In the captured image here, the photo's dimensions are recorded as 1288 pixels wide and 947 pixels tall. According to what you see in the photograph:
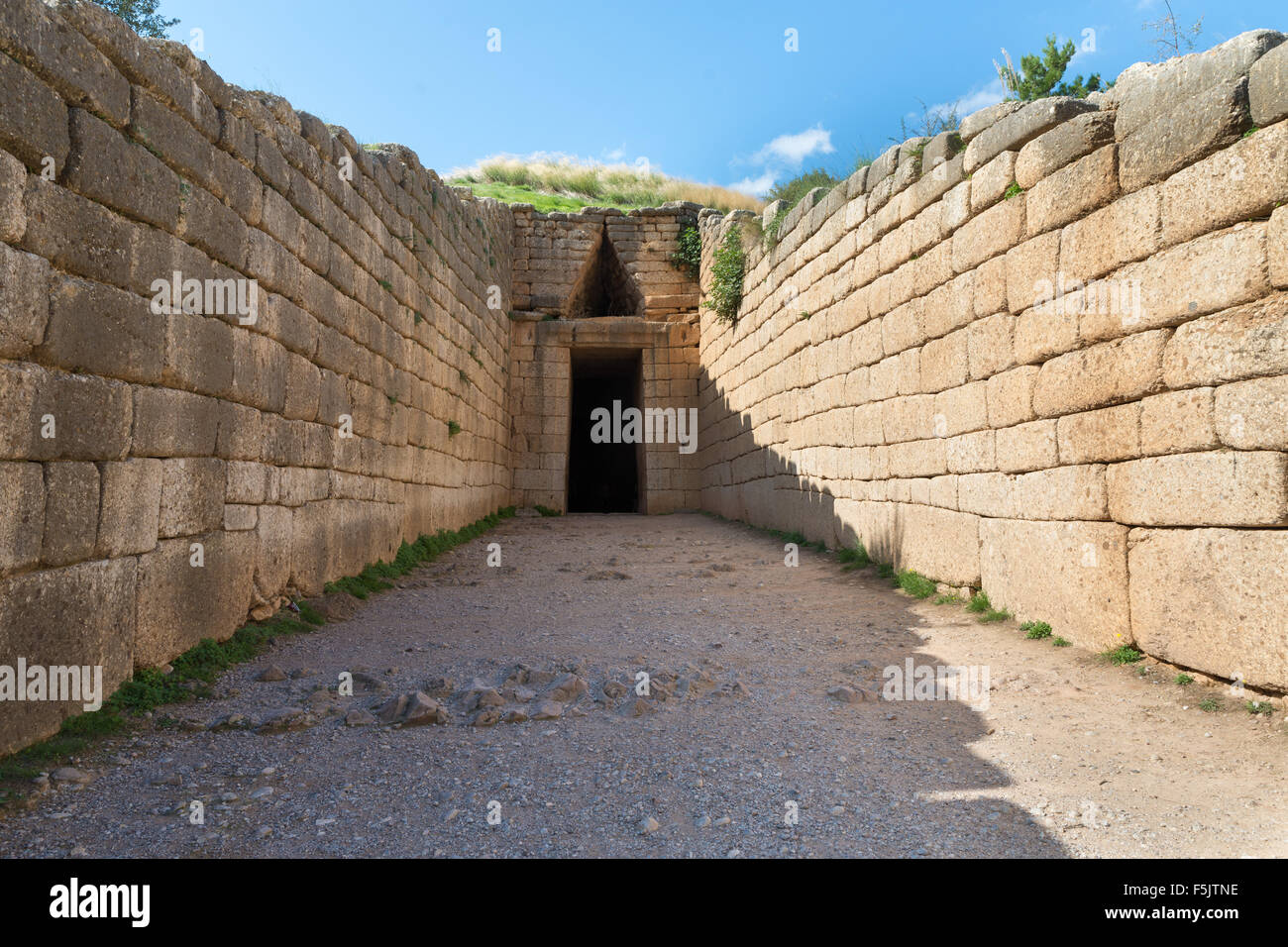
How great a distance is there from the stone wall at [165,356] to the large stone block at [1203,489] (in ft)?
16.4

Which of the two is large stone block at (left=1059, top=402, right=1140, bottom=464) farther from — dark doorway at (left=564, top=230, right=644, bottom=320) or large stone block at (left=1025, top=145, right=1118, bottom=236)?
dark doorway at (left=564, top=230, right=644, bottom=320)

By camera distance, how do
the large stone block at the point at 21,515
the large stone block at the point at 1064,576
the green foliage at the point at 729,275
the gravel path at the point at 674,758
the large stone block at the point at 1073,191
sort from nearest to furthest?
the gravel path at the point at 674,758, the large stone block at the point at 21,515, the large stone block at the point at 1064,576, the large stone block at the point at 1073,191, the green foliage at the point at 729,275

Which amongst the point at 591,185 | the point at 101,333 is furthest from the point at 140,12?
the point at 101,333

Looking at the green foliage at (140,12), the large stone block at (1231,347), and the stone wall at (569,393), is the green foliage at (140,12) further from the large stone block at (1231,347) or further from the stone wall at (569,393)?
the large stone block at (1231,347)

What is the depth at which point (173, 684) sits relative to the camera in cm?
377

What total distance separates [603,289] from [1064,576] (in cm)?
1216

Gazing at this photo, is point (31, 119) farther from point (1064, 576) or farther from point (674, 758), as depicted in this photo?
point (1064, 576)

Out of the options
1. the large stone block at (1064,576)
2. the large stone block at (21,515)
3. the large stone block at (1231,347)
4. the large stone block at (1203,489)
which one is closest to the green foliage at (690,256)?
the large stone block at (1064,576)

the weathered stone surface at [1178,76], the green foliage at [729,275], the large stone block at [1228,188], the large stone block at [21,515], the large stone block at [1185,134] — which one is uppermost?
the green foliage at [729,275]

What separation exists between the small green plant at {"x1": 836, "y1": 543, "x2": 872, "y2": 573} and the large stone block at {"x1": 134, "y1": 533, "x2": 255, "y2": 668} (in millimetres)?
5047

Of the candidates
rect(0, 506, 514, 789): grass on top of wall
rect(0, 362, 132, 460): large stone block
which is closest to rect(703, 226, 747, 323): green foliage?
rect(0, 506, 514, 789): grass on top of wall

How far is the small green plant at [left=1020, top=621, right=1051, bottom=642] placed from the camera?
4656mm

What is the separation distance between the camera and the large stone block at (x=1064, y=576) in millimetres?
4152
